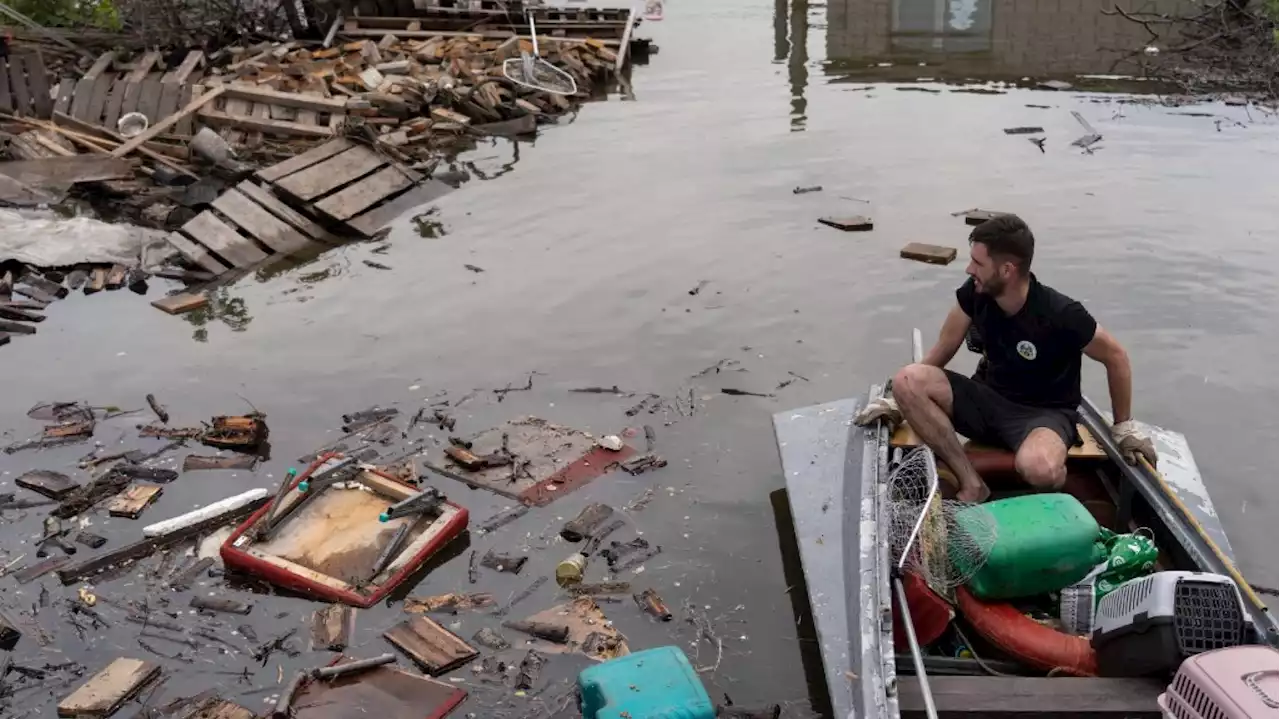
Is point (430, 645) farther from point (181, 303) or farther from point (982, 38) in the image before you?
point (982, 38)

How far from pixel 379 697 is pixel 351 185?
9.74 meters

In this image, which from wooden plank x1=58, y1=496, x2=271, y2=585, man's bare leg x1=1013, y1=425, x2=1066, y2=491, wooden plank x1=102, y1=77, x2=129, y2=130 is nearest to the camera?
man's bare leg x1=1013, y1=425, x2=1066, y2=491

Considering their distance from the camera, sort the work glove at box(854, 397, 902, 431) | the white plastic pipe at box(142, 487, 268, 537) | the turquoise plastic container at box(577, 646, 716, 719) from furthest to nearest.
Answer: the white plastic pipe at box(142, 487, 268, 537) < the work glove at box(854, 397, 902, 431) < the turquoise plastic container at box(577, 646, 716, 719)

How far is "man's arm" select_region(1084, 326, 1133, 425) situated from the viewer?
6.04 metres

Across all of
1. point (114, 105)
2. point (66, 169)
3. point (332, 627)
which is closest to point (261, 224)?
point (66, 169)

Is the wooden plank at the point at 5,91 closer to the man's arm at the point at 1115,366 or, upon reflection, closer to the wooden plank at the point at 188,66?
the wooden plank at the point at 188,66

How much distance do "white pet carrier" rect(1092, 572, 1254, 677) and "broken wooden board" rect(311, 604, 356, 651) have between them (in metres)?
4.32

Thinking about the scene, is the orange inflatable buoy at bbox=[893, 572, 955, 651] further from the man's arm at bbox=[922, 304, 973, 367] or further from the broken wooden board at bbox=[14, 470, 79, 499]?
the broken wooden board at bbox=[14, 470, 79, 499]

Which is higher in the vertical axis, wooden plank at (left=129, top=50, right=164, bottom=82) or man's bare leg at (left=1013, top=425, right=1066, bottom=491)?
wooden plank at (left=129, top=50, right=164, bottom=82)

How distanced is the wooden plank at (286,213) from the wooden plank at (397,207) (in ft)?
1.23

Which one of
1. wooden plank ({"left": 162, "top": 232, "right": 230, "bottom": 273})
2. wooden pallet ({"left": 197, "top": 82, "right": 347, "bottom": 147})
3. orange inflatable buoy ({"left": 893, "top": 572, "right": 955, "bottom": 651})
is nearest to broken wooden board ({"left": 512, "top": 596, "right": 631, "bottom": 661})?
orange inflatable buoy ({"left": 893, "top": 572, "right": 955, "bottom": 651})

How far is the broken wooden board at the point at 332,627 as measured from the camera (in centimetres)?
621

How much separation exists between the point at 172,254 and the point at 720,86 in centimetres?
1198

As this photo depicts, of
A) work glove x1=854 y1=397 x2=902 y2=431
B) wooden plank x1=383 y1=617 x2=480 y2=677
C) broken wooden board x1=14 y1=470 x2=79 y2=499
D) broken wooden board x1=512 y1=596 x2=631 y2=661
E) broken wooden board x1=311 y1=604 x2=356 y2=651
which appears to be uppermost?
work glove x1=854 y1=397 x2=902 y2=431
